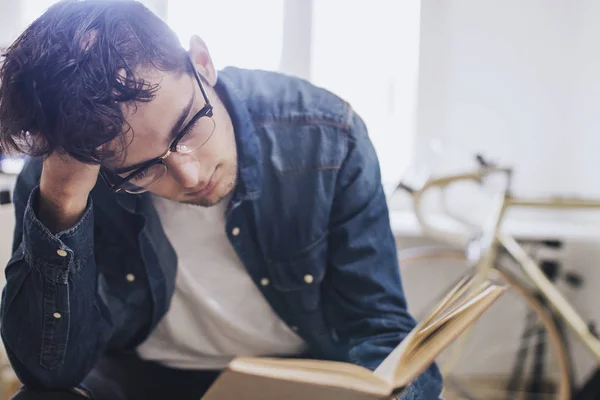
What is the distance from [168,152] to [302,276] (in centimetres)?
27

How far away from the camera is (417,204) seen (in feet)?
4.72

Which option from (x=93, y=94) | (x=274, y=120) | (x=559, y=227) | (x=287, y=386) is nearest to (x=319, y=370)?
(x=287, y=386)

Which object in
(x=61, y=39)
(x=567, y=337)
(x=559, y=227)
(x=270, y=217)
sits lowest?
(x=567, y=337)

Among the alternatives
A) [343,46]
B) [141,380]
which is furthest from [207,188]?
[343,46]

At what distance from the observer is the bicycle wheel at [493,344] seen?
5.17 feet

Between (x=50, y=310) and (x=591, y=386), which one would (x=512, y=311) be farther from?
(x=50, y=310)

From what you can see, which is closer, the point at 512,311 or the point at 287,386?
the point at 287,386

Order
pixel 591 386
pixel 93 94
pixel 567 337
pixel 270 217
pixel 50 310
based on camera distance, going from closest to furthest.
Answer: pixel 93 94
pixel 50 310
pixel 270 217
pixel 591 386
pixel 567 337

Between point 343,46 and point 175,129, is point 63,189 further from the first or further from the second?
point 343,46

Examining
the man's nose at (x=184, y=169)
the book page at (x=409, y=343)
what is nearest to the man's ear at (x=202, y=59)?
the man's nose at (x=184, y=169)

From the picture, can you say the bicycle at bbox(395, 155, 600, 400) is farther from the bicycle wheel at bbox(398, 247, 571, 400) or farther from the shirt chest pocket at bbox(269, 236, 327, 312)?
the shirt chest pocket at bbox(269, 236, 327, 312)

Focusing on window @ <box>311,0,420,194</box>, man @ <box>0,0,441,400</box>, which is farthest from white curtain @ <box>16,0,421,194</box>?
man @ <box>0,0,441,400</box>

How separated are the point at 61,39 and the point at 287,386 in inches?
14.9

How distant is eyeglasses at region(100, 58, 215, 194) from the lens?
24.5 inches
